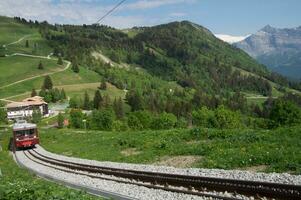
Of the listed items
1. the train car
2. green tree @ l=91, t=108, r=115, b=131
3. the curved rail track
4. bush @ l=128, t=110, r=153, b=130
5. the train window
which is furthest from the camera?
green tree @ l=91, t=108, r=115, b=131

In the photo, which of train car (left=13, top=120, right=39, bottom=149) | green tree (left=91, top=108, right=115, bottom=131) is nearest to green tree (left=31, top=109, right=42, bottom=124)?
green tree (left=91, top=108, right=115, bottom=131)

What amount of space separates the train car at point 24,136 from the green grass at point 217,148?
13026mm

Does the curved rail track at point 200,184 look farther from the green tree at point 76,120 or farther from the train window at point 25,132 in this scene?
the green tree at point 76,120

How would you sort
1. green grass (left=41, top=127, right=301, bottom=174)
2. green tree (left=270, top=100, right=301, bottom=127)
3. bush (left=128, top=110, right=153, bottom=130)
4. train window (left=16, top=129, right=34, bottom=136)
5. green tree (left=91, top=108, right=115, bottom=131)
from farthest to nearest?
green tree (left=91, top=108, right=115, bottom=131) → bush (left=128, top=110, right=153, bottom=130) → green tree (left=270, top=100, right=301, bottom=127) → train window (left=16, top=129, right=34, bottom=136) → green grass (left=41, top=127, right=301, bottom=174)

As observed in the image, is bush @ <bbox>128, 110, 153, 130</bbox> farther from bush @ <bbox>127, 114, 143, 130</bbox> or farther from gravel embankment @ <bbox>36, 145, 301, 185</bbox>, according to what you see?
gravel embankment @ <bbox>36, 145, 301, 185</bbox>

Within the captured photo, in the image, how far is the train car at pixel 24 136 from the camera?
59.8m

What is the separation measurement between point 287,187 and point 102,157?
24224 millimetres

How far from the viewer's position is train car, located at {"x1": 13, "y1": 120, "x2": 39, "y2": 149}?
196 feet

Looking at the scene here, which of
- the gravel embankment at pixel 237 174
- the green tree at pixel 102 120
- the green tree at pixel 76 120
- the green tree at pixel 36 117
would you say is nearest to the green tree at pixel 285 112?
the green tree at pixel 102 120

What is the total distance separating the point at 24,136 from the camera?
6053cm

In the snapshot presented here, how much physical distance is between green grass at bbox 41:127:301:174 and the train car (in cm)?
1303

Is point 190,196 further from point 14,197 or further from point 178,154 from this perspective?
point 178,154

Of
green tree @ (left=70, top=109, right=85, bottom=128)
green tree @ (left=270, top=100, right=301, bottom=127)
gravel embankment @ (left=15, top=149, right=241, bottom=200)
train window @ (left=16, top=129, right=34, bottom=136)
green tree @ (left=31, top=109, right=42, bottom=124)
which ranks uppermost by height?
gravel embankment @ (left=15, top=149, right=241, bottom=200)

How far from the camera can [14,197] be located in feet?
56.2
